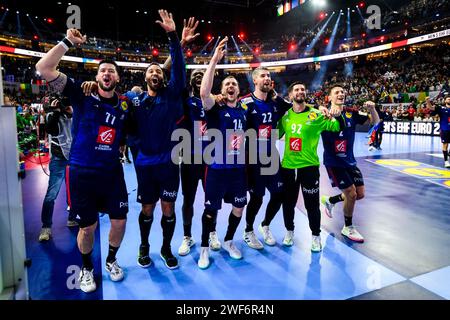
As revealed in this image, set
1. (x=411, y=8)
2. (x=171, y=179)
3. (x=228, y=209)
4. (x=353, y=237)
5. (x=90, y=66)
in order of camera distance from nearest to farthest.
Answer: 1. (x=171, y=179)
2. (x=353, y=237)
3. (x=228, y=209)
4. (x=411, y=8)
5. (x=90, y=66)

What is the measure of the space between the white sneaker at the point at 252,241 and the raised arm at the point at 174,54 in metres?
1.93

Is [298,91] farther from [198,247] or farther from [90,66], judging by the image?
[90,66]

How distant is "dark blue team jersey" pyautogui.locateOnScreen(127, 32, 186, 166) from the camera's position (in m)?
2.84

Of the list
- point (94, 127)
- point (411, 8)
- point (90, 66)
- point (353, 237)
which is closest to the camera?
point (94, 127)

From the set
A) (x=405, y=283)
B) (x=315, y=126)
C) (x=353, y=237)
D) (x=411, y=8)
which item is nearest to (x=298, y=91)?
(x=315, y=126)

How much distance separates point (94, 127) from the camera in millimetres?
2533

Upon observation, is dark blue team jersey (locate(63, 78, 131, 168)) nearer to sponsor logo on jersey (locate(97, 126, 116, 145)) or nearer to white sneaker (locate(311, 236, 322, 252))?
sponsor logo on jersey (locate(97, 126, 116, 145))

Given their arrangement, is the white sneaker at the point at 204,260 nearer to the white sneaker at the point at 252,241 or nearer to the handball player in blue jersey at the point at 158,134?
the handball player in blue jersey at the point at 158,134

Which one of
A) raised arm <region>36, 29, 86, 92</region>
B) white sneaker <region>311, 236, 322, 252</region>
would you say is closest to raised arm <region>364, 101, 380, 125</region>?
white sneaker <region>311, 236, 322, 252</region>

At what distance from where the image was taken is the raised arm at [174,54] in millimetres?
2721

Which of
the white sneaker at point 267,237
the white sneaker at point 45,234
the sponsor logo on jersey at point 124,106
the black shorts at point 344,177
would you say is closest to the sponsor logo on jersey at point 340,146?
the black shorts at point 344,177

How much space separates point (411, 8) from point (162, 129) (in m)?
36.2

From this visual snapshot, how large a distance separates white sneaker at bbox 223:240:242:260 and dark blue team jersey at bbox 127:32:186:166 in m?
1.24

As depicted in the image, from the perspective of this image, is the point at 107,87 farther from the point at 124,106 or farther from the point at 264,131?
the point at 264,131
